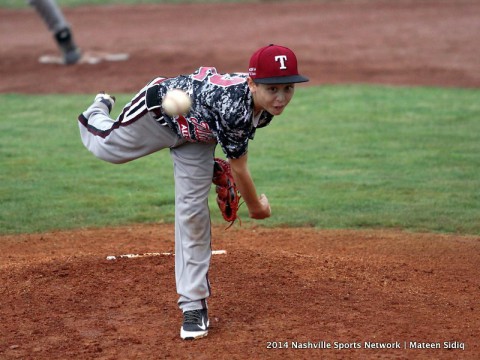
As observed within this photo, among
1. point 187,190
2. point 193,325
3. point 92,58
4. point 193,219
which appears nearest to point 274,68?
point 187,190

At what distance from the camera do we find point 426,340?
16.1 ft

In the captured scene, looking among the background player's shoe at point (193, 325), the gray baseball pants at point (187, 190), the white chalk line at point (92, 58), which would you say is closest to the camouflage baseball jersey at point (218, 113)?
the gray baseball pants at point (187, 190)

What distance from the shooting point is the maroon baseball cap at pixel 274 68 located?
15.1 ft

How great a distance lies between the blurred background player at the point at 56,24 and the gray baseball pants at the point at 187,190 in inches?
428

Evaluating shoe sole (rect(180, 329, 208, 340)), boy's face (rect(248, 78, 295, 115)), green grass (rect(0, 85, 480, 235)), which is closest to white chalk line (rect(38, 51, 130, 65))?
green grass (rect(0, 85, 480, 235))

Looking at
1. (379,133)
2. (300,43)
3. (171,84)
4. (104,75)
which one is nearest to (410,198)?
(379,133)

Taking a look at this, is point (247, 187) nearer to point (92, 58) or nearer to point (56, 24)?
point (56, 24)

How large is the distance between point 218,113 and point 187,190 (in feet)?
1.82

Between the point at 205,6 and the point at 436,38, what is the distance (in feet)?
29.2

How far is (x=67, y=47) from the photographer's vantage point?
628 inches

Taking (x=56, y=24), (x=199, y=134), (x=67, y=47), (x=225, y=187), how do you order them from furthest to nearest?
(x=67, y=47) → (x=56, y=24) → (x=225, y=187) → (x=199, y=134)

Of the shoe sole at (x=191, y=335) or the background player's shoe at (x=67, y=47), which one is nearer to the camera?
the shoe sole at (x=191, y=335)

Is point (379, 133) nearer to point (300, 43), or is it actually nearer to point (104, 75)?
point (104, 75)

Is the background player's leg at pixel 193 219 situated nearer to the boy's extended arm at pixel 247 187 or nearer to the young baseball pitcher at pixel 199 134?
the young baseball pitcher at pixel 199 134
